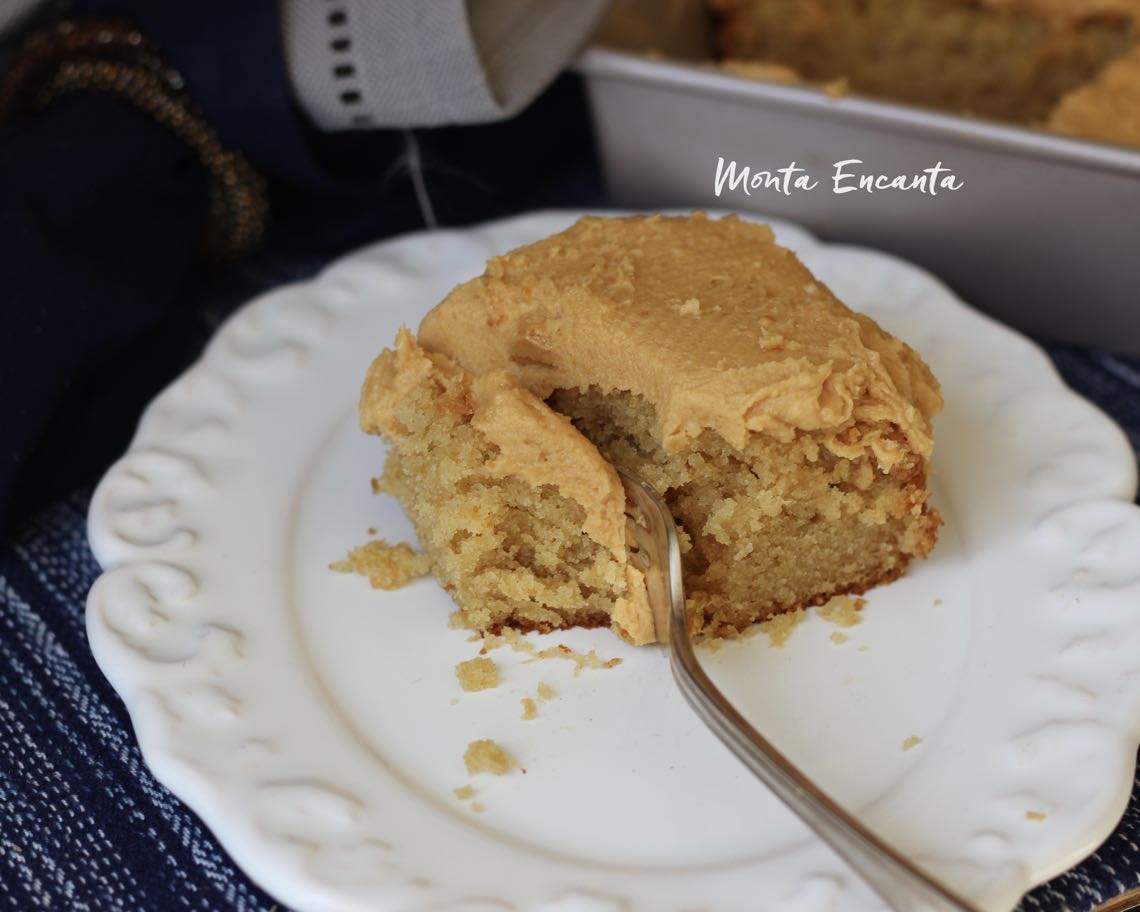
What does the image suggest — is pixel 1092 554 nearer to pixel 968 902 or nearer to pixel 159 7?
pixel 968 902

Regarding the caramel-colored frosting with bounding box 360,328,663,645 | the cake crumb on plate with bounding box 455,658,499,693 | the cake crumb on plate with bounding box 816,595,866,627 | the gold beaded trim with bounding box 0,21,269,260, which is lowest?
the cake crumb on plate with bounding box 816,595,866,627

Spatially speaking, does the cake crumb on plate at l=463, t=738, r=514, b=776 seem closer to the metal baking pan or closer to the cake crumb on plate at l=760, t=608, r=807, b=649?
the cake crumb on plate at l=760, t=608, r=807, b=649

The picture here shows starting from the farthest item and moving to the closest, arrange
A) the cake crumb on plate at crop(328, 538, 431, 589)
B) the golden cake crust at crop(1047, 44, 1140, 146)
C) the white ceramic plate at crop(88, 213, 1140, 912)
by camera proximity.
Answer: the golden cake crust at crop(1047, 44, 1140, 146) → the cake crumb on plate at crop(328, 538, 431, 589) → the white ceramic plate at crop(88, 213, 1140, 912)

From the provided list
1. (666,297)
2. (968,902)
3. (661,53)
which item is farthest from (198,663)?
(661,53)

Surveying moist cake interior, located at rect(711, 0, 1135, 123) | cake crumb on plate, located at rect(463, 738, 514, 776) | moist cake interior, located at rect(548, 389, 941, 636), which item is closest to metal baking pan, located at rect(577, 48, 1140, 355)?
moist cake interior, located at rect(711, 0, 1135, 123)

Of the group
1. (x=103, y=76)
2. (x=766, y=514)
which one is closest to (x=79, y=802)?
(x=766, y=514)

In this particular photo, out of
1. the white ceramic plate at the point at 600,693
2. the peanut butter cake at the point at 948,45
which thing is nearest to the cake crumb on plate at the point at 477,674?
the white ceramic plate at the point at 600,693

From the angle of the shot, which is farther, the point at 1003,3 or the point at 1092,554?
the point at 1003,3
